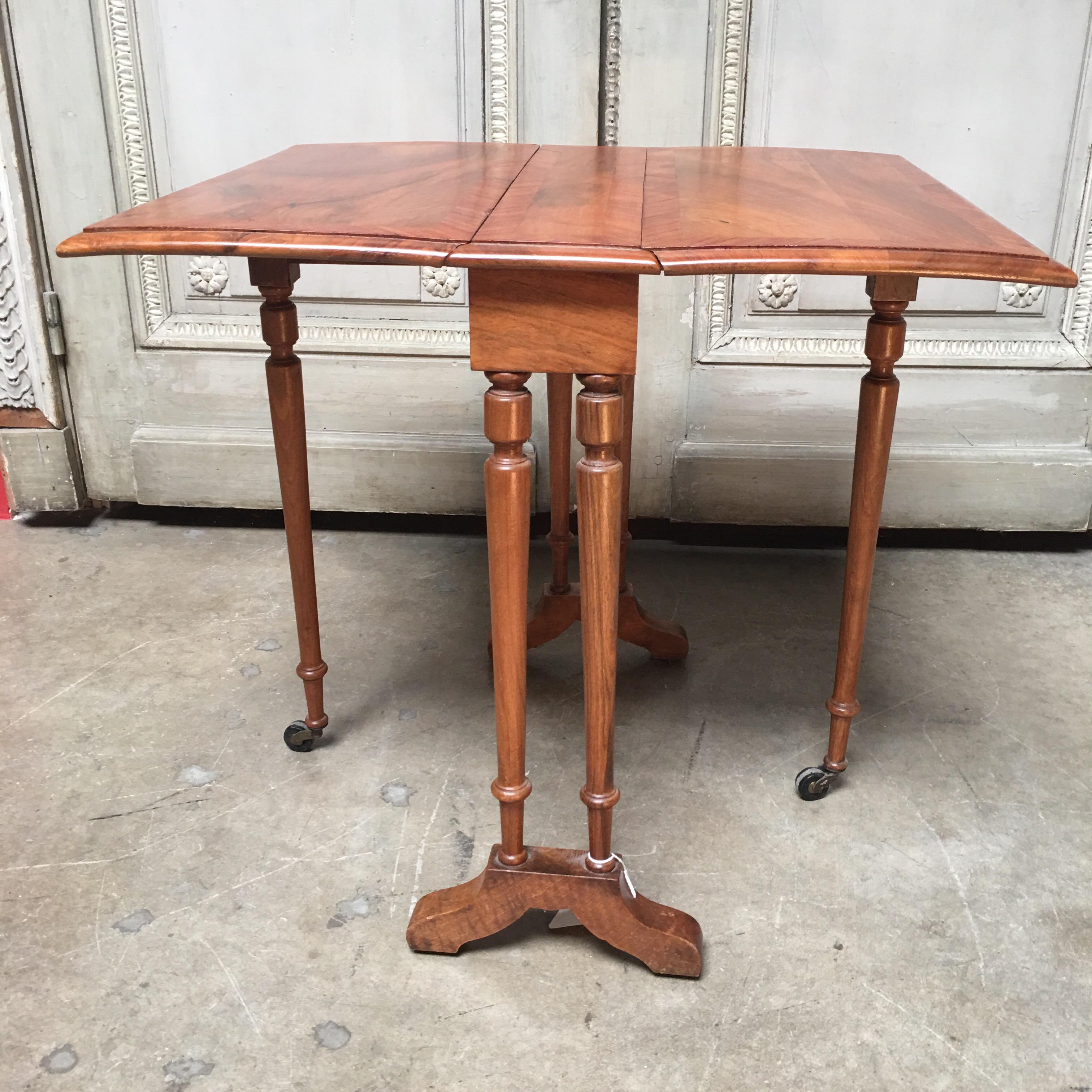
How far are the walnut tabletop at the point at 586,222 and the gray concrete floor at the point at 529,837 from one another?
0.83 metres

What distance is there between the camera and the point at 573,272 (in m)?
1.06

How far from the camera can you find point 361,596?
228 cm

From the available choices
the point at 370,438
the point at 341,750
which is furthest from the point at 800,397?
the point at 341,750

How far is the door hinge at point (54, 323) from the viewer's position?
2.48 metres

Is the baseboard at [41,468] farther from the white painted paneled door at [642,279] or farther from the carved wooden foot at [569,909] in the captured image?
the carved wooden foot at [569,909]

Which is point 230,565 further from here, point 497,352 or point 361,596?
point 497,352

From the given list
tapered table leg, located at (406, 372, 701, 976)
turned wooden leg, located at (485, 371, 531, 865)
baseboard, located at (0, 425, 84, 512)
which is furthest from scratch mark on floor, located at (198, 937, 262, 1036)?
baseboard, located at (0, 425, 84, 512)

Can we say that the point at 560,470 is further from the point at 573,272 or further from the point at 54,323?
the point at 54,323

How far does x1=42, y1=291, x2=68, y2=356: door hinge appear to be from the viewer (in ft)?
8.13

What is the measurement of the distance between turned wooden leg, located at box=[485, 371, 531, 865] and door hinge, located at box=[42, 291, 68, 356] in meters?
1.74

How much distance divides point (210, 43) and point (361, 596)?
122cm

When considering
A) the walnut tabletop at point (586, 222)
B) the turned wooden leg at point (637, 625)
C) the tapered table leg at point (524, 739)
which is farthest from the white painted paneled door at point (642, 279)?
Answer: the tapered table leg at point (524, 739)

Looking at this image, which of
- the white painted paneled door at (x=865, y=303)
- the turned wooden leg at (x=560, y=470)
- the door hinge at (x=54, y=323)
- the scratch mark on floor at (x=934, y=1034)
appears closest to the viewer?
the scratch mark on floor at (x=934, y=1034)

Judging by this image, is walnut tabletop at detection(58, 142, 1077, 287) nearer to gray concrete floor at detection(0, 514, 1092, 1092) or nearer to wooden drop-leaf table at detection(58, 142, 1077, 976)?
wooden drop-leaf table at detection(58, 142, 1077, 976)
